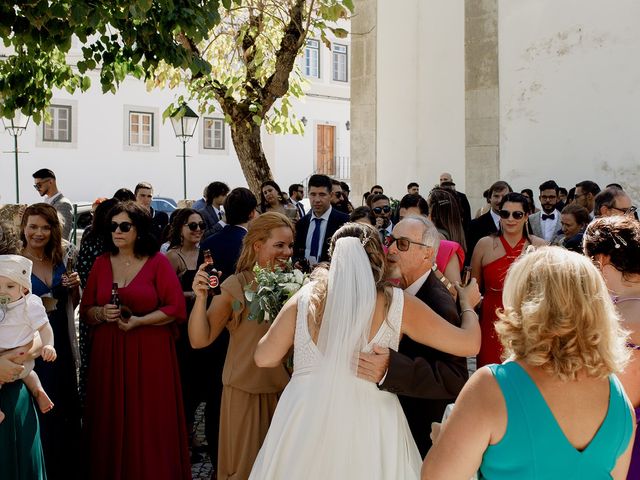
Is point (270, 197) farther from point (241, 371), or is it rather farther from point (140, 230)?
point (241, 371)

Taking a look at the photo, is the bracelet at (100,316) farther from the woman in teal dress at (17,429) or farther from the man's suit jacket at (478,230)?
the man's suit jacket at (478,230)

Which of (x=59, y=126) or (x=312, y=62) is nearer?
(x=59, y=126)

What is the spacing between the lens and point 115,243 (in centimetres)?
571

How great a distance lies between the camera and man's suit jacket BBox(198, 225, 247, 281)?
6.45 metres

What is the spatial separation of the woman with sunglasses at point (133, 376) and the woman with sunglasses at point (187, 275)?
37.2 inches

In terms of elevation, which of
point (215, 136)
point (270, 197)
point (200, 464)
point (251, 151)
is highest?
point (215, 136)

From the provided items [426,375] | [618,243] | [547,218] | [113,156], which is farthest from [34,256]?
[113,156]

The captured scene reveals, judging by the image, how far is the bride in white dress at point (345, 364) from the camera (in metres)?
3.60

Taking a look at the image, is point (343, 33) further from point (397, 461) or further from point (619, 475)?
point (619, 475)

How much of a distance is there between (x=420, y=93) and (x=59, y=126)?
68.4 feet

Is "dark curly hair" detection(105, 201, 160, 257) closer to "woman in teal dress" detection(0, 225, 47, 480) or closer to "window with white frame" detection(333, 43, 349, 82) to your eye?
"woman in teal dress" detection(0, 225, 47, 480)

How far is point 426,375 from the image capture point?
3.73 m

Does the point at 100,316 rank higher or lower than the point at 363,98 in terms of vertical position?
lower

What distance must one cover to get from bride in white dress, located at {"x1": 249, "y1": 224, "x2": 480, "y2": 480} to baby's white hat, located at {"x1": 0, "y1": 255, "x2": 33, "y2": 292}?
1633mm
